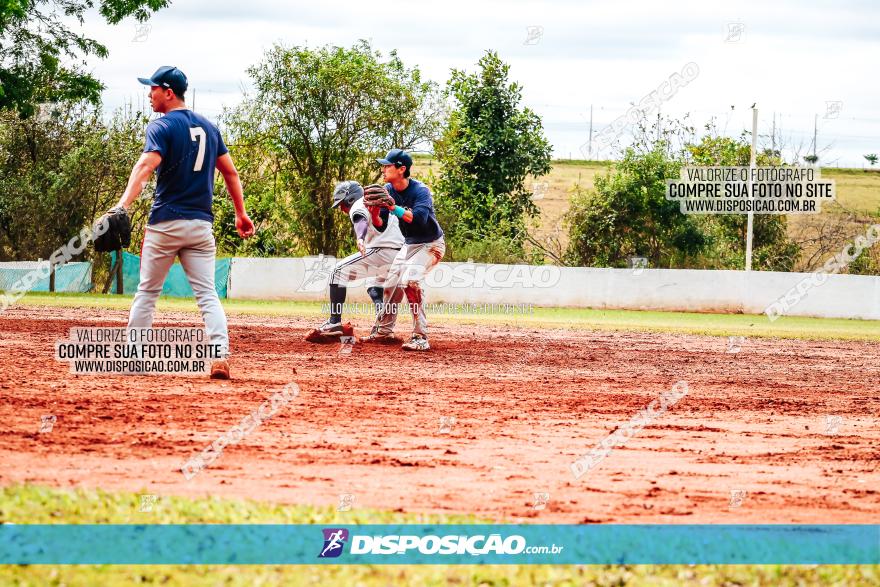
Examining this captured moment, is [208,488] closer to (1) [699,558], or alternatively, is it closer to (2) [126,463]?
(2) [126,463]

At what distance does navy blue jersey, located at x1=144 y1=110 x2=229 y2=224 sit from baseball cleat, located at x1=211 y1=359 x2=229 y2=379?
1.27 metres

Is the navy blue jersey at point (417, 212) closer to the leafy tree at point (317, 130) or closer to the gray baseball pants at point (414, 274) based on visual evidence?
the gray baseball pants at point (414, 274)

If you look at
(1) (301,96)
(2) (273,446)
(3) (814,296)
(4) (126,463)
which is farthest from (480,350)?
(1) (301,96)

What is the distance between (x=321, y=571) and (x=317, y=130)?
103 ft

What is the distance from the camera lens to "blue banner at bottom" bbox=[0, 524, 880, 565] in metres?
4.26

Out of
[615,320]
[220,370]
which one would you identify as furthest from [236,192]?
[615,320]

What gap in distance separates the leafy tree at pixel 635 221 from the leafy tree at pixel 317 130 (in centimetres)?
615

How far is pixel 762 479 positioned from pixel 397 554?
2693mm

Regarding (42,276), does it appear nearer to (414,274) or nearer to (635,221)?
(635,221)

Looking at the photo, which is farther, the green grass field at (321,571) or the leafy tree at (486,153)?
A: the leafy tree at (486,153)

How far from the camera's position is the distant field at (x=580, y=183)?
51688 millimetres

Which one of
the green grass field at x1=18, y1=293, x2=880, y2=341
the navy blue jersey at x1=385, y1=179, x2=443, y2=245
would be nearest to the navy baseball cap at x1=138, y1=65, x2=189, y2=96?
the navy blue jersey at x1=385, y1=179, x2=443, y2=245

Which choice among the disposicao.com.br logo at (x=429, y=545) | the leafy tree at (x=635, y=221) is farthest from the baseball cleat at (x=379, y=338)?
the leafy tree at (x=635, y=221)

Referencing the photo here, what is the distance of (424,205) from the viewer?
1298 centimetres
